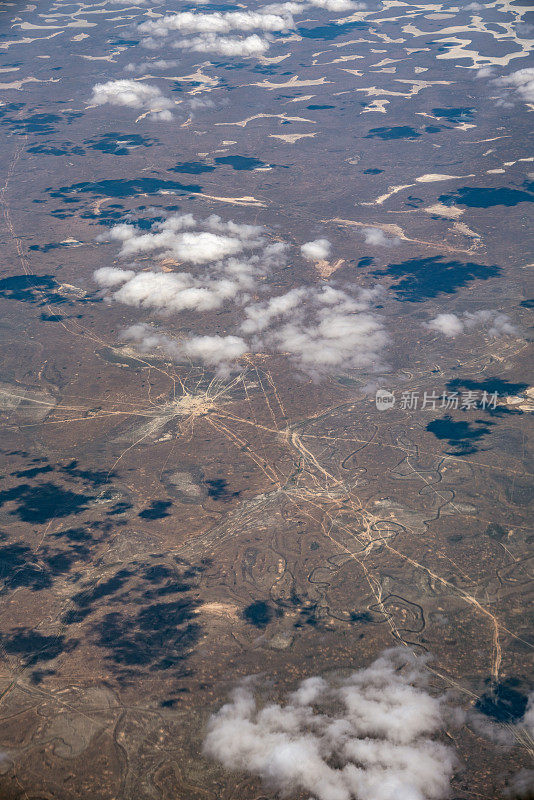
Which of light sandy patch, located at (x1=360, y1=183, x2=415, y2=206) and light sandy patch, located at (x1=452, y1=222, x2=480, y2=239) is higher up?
light sandy patch, located at (x1=360, y1=183, x2=415, y2=206)

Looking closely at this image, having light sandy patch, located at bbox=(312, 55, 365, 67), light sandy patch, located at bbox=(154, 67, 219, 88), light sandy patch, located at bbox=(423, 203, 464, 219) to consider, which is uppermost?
light sandy patch, located at bbox=(312, 55, 365, 67)

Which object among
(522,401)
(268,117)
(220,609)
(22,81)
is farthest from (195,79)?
(220,609)

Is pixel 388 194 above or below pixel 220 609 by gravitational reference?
above

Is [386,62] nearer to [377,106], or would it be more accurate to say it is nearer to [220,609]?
[377,106]

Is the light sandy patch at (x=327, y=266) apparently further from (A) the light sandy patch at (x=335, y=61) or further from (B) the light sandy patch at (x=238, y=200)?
(A) the light sandy patch at (x=335, y=61)

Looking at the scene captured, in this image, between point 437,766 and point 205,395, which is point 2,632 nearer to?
point 437,766

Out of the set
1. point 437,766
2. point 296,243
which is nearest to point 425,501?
point 437,766

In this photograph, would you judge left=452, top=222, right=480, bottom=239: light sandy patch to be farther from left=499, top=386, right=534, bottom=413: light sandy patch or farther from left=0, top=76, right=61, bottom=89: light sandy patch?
left=0, top=76, right=61, bottom=89: light sandy patch

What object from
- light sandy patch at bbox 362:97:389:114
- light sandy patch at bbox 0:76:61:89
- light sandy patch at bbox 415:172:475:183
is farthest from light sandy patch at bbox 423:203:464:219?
light sandy patch at bbox 0:76:61:89

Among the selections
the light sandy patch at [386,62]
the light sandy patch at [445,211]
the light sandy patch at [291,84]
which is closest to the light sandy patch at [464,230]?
the light sandy patch at [445,211]
